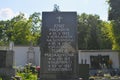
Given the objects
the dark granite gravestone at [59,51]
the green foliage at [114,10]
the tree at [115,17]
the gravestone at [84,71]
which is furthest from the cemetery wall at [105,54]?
the dark granite gravestone at [59,51]

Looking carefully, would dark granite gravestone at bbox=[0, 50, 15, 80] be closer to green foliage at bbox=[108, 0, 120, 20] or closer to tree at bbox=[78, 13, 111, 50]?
green foliage at bbox=[108, 0, 120, 20]

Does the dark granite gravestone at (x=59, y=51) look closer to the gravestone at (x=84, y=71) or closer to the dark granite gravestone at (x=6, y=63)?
the dark granite gravestone at (x=6, y=63)

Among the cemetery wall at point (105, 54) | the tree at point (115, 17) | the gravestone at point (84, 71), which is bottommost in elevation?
the gravestone at point (84, 71)

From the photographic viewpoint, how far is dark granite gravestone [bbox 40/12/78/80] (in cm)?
1259

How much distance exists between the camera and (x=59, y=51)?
41.4 ft

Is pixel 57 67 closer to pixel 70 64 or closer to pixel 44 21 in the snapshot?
pixel 70 64

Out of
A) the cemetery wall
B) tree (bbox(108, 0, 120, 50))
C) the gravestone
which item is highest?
tree (bbox(108, 0, 120, 50))

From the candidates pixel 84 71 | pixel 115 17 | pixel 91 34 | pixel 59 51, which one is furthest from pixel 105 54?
pixel 59 51

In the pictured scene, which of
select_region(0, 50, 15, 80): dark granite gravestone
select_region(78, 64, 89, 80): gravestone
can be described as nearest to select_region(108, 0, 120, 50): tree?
select_region(78, 64, 89, 80): gravestone

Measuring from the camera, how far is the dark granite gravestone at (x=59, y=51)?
12.6 metres

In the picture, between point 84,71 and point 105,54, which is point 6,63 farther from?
point 105,54

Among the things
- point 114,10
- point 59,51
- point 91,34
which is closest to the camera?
point 59,51

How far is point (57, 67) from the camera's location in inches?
496

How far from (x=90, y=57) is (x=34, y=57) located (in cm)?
620
